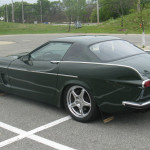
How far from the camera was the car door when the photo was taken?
4.54 meters

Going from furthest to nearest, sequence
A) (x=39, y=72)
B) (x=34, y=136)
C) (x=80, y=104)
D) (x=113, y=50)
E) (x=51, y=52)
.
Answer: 1. (x=51, y=52)
2. (x=39, y=72)
3. (x=113, y=50)
4. (x=80, y=104)
5. (x=34, y=136)

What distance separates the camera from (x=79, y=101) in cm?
426

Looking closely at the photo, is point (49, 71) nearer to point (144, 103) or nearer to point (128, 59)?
point (128, 59)

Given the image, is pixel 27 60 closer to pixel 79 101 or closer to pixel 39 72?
pixel 39 72

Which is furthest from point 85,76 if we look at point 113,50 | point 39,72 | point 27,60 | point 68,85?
point 27,60

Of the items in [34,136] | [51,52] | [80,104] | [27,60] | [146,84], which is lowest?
[34,136]

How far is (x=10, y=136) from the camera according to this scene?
3.86 metres

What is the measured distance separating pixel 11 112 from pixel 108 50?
2.17m

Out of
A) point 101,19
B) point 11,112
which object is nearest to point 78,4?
point 101,19

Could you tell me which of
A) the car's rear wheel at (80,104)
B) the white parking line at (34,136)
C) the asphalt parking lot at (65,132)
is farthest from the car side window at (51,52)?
the white parking line at (34,136)

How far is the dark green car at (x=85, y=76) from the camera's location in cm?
364

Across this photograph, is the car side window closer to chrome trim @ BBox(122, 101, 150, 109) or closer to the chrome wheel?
the chrome wheel

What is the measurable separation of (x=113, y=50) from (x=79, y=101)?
1063mm

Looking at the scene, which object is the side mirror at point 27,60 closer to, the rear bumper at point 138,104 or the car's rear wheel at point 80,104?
the car's rear wheel at point 80,104
